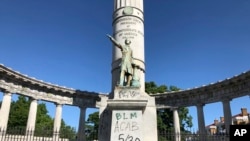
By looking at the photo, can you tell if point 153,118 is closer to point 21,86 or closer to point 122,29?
point 122,29

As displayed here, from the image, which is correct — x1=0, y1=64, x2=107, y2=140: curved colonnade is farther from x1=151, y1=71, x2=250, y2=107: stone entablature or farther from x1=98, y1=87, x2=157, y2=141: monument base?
x1=98, y1=87, x2=157, y2=141: monument base

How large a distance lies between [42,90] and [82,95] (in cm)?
719

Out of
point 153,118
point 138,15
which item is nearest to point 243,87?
point 138,15

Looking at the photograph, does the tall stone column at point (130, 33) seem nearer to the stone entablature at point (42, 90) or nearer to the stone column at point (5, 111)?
the stone entablature at point (42, 90)

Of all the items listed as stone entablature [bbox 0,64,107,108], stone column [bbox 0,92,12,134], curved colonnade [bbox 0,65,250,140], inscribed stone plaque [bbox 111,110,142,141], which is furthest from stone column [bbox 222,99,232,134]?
stone column [bbox 0,92,12,134]

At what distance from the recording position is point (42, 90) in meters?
43.6

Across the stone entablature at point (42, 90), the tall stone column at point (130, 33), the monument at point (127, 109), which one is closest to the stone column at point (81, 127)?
the stone entablature at point (42, 90)

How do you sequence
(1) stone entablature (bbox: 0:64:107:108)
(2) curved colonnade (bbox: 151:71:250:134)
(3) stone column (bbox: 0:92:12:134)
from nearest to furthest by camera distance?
(3) stone column (bbox: 0:92:12:134) < (2) curved colonnade (bbox: 151:71:250:134) < (1) stone entablature (bbox: 0:64:107:108)

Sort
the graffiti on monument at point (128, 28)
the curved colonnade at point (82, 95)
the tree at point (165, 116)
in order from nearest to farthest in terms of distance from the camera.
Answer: the graffiti on monument at point (128, 28) < the curved colonnade at point (82, 95) < the tree at point (165, 116)

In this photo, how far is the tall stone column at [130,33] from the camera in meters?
26.1

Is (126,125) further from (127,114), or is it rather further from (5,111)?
(5,111)

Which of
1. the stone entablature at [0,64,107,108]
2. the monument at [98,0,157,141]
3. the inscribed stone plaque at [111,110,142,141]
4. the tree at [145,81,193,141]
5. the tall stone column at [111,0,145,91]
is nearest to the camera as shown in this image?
the inscribed stone plaque at [111,110,142,141]

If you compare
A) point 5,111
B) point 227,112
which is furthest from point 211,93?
point 5,111

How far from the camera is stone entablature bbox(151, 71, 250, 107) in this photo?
37312mm
